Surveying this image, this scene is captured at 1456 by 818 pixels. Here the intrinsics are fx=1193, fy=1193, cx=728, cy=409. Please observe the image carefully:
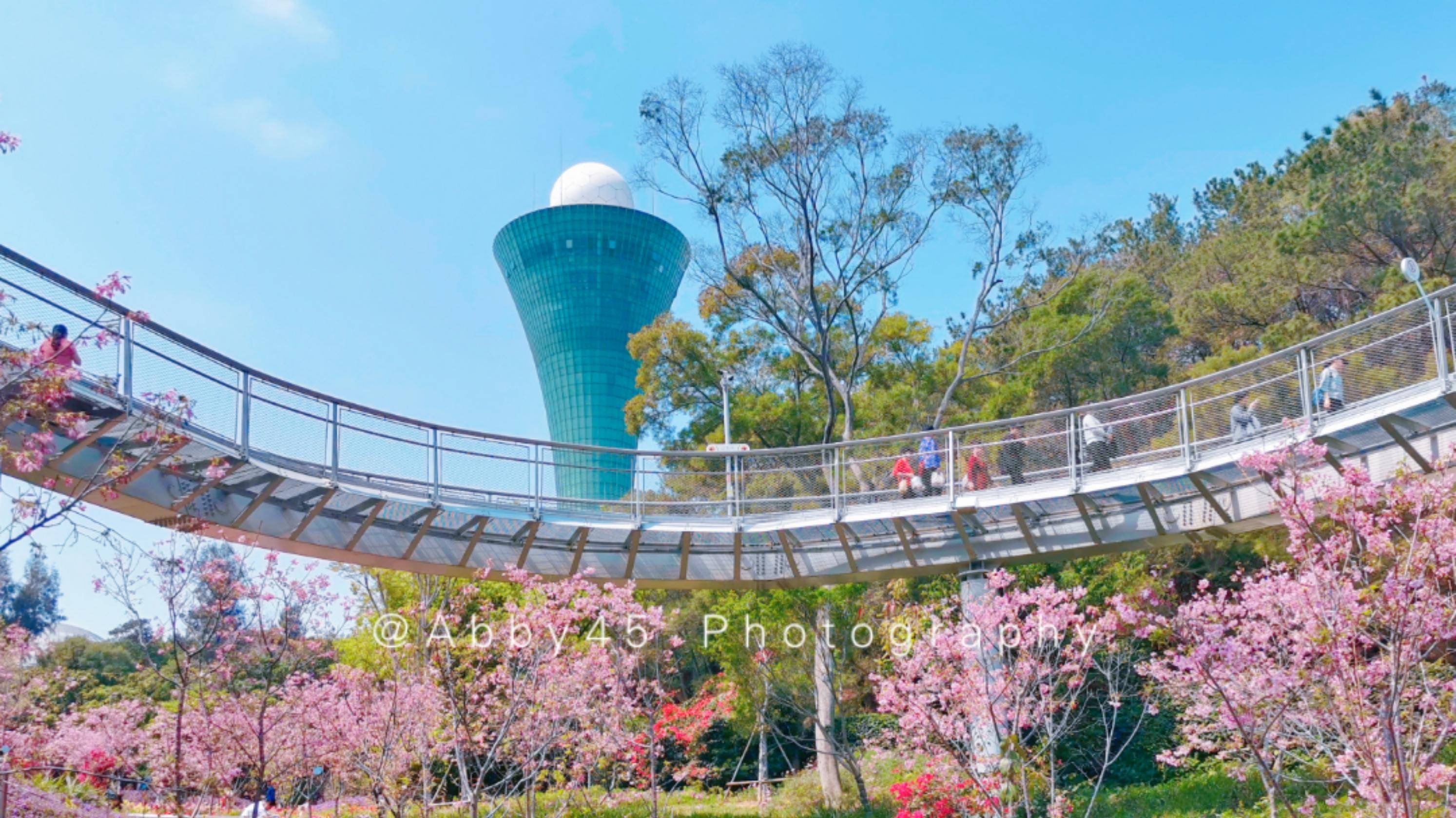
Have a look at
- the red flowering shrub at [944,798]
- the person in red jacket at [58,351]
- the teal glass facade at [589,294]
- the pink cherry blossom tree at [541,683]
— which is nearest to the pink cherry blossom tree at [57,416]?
the person in red jacket at [58,351]

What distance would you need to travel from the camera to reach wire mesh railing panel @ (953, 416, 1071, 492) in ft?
51.8

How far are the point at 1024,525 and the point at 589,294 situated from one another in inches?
2443

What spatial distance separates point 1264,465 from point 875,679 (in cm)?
732

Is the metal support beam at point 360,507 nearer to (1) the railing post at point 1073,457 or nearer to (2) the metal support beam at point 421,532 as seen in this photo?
(2) the metal support beam at point 421,532

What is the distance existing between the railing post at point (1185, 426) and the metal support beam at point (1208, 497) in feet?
0.56

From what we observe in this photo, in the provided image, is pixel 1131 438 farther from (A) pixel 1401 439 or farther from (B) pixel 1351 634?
(B) pixel 1351 634

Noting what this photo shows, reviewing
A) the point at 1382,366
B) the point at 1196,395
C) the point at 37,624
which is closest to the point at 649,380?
the point at 1196,395

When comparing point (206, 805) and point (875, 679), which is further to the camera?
point (206, 805)

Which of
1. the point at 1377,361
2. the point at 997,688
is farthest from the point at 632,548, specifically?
the point at 1377,361

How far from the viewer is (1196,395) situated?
14.7 meters

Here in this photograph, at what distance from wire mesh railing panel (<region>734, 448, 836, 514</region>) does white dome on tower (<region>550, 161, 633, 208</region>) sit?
62.8 meters

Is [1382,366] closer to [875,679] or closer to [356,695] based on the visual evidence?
[875,679]

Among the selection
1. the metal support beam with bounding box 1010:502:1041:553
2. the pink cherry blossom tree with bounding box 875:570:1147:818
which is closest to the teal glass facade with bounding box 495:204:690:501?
the metal support beam with bounding box 1010:502:1041:553

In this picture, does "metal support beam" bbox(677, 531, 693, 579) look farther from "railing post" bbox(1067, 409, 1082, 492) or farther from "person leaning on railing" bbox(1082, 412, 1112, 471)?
"person leaning on railing" bbox(1082, 412, 1112, 471)
